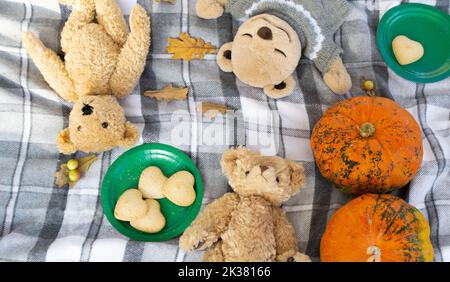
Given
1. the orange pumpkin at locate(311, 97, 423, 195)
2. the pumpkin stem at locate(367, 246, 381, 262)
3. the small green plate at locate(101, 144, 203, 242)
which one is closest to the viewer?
the pumpkin stem at locate(367, 246, 381, 262)

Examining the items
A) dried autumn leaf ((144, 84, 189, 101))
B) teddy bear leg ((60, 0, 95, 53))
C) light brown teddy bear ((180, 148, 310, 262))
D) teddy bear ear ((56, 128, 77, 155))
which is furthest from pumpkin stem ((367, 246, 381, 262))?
teddy bear leg ((60, 0, 95, 53))

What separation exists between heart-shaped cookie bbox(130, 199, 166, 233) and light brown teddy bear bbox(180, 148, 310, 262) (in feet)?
0.42

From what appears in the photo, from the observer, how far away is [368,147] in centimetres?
103

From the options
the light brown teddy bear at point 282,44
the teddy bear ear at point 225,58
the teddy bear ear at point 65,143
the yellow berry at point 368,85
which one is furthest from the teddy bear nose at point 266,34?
the teddy bear ear at point 65,143

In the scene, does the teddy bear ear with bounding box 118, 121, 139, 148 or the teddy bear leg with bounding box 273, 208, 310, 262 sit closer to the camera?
the teddy bear leg with bounding box 273, 208, 310, 262

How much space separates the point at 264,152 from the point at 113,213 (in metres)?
0.45

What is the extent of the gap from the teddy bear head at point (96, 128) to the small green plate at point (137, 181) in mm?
62

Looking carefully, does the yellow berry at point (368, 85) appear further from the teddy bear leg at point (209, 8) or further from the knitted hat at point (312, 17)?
the teddy bear leg at point (209, 8)

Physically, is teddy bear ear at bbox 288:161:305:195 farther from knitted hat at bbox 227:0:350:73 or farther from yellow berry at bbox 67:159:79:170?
yellow berry at bbox 67:159:79:170

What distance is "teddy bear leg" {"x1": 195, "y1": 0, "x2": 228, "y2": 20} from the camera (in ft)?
4.42

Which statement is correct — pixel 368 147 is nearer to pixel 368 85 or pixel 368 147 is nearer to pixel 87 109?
pixel 368 85

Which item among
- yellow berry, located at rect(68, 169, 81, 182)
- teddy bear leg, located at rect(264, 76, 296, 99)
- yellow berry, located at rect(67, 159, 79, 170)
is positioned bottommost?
yellow berry, located at rect(68, 169, 81, 182)

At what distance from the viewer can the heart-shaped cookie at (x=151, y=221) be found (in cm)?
112

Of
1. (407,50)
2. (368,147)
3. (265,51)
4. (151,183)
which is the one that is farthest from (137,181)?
(407,50)
